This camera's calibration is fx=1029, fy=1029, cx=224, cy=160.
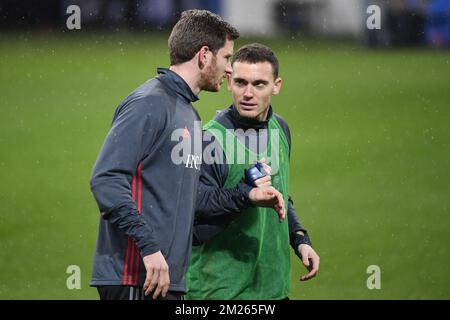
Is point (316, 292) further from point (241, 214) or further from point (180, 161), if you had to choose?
point (180, 161)

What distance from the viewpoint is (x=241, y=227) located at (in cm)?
506

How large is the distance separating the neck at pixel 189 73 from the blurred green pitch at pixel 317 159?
3.56 meters

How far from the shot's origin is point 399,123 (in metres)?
16.6

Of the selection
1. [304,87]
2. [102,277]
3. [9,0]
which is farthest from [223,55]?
[9,0]

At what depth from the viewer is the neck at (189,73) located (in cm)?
472

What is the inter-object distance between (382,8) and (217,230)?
2131 centimetres

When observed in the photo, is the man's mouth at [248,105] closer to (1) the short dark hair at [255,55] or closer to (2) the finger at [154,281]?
(1) the short dark hair at [255,55]

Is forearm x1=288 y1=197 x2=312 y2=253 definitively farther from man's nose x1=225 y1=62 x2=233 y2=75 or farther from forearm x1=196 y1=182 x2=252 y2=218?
man's nose x1=225 y1=62 x2=233 y2=75
